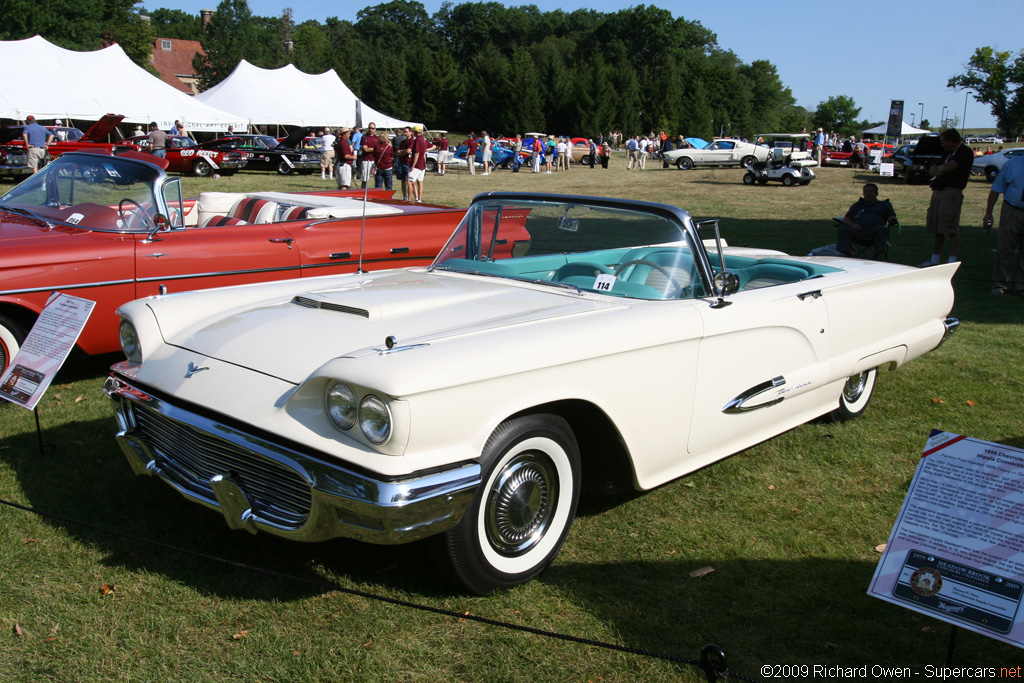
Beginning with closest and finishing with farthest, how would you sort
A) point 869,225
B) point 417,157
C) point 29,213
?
point 29,213 < point 869,225 < point 417,157

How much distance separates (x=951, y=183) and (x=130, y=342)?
29.0 ft

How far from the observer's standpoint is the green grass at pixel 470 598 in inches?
102

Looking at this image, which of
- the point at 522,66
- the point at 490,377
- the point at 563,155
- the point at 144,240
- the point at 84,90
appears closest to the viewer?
the point at 490,377

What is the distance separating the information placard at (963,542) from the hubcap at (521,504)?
120cm

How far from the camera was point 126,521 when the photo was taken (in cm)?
344

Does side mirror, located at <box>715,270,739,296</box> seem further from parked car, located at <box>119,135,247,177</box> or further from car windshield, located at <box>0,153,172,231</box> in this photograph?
parked car, located at <box>119,135,247,177</box>

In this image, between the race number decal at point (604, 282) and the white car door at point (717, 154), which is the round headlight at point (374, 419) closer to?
the race number decal at point (604, 282)

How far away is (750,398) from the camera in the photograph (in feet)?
12.1

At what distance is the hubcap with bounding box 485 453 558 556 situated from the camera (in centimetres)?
289

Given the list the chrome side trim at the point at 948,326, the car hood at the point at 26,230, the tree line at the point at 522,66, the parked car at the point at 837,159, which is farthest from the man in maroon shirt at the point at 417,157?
the tree line at the point at 522,66

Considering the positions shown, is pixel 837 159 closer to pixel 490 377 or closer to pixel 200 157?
pixel 200 157

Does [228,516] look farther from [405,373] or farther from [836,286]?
[836,286]

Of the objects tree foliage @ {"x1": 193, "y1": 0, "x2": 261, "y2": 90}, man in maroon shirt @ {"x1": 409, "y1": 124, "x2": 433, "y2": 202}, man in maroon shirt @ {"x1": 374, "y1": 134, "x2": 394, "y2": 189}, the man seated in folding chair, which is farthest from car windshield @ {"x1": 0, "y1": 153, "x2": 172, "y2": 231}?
tree foliage @ {"x1": 193, "y1": 0, "x2": 261, "y2": 90}

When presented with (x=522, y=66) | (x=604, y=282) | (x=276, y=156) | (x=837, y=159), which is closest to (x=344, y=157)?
(x=276, y=156)
